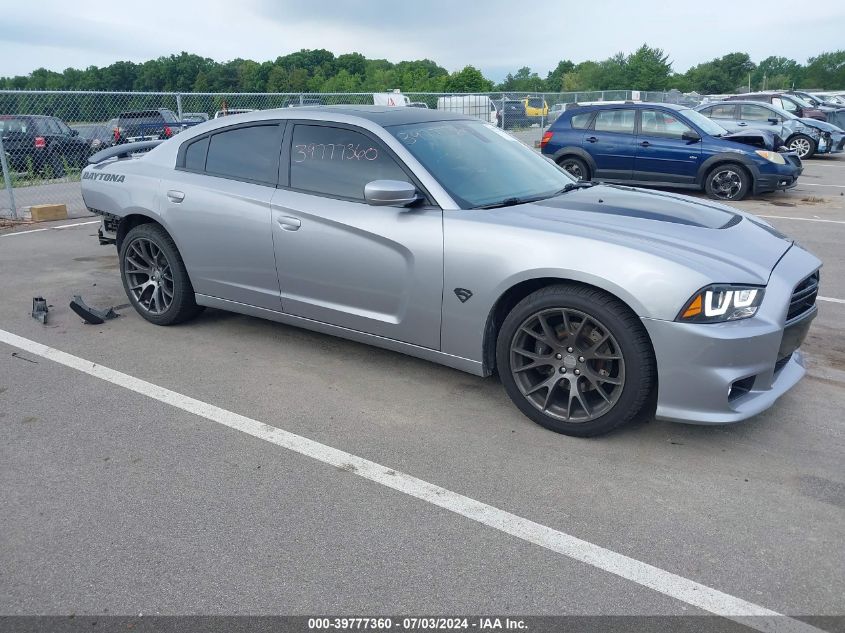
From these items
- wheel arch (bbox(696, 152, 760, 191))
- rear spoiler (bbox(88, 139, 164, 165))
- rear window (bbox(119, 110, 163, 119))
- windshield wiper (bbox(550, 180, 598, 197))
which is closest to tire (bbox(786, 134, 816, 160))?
wheel arch (bbox(696, 152, 760, 191))

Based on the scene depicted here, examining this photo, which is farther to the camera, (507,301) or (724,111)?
(724,111)

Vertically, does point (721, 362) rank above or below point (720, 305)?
below

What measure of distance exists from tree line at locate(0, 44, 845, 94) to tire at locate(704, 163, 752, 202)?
1070 inches

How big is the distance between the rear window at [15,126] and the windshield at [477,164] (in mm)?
13411

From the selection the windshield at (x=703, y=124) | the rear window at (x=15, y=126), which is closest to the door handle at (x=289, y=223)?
the windshield at (x=703, y=124)

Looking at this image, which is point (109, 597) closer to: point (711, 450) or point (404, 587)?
point (404, 587)

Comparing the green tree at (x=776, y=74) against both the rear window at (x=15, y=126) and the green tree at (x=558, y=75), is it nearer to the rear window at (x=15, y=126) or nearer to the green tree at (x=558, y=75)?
the green tree at (x=558, y=75)

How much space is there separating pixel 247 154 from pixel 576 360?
106 inches

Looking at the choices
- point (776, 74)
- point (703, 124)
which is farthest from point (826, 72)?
point (703, 124)

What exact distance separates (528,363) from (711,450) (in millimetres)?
996

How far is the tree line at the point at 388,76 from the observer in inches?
1666

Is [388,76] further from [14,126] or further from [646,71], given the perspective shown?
[14,126]

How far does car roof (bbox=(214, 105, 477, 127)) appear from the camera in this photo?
4527 millimetres

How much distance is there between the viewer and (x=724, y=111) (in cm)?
1809
